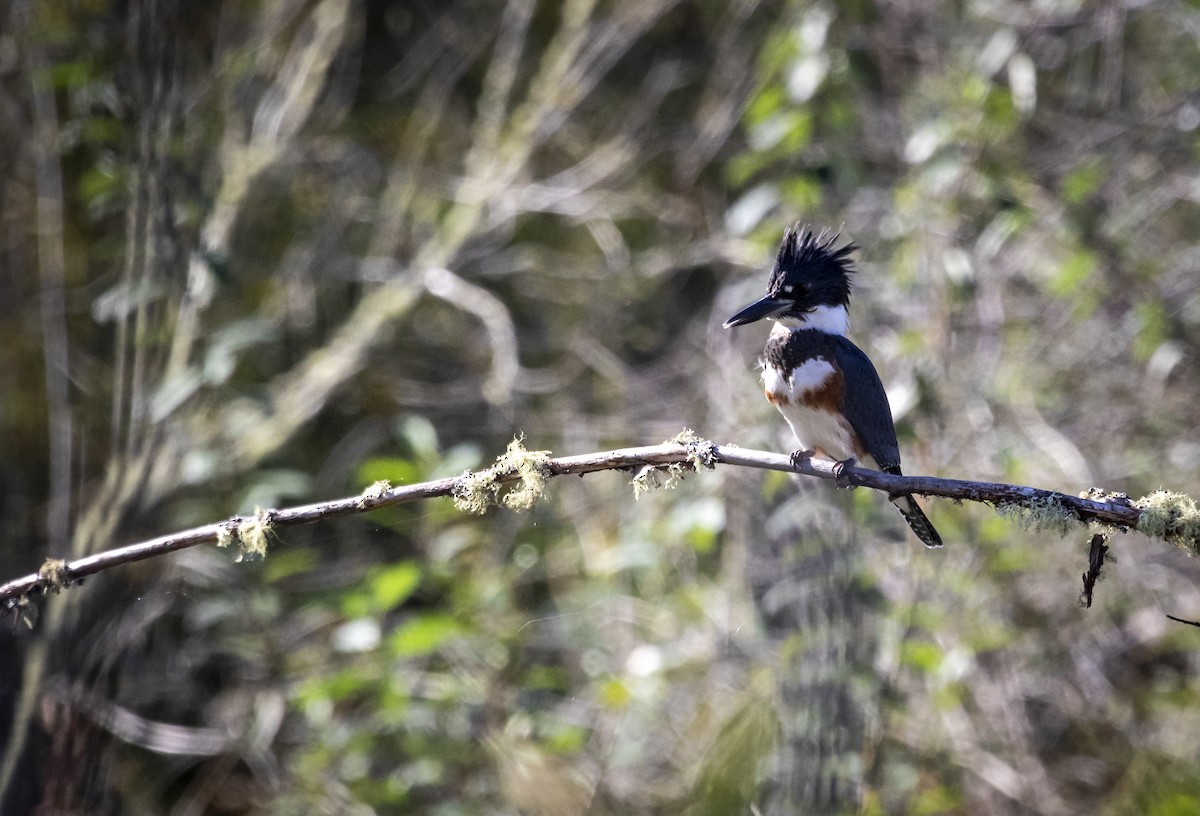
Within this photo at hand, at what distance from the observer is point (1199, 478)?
3867mm

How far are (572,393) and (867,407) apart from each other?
2.28 m

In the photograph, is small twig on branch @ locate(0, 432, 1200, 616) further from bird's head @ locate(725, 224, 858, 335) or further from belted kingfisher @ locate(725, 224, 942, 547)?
bird's head @ locate(725, 224, 858, 335)

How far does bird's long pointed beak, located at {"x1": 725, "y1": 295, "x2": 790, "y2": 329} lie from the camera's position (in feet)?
8.81

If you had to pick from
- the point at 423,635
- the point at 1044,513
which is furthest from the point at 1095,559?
the point at 423,635

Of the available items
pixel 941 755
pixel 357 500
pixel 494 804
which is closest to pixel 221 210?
pixel 494 804

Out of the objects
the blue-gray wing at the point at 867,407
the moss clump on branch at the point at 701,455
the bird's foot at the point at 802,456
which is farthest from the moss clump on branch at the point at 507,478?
the blue-gray wing at the point at 867,407

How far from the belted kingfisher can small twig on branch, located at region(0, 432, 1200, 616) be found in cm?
97

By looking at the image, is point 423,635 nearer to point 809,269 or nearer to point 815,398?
point 815,398

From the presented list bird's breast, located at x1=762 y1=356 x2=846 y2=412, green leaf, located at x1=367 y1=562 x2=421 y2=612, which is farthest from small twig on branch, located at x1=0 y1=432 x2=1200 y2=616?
green leaf, located at x1=367 y1=562 x2=421 y2=612

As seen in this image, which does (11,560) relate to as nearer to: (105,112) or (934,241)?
(105,112)

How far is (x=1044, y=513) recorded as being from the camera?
1.51 m

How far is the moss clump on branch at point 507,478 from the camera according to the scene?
1683 mm

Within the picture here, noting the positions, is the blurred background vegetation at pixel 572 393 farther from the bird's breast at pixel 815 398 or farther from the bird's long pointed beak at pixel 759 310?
the bird's long pointed beak at pixel 759 310

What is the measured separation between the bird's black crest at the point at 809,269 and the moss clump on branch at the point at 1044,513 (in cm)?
136
